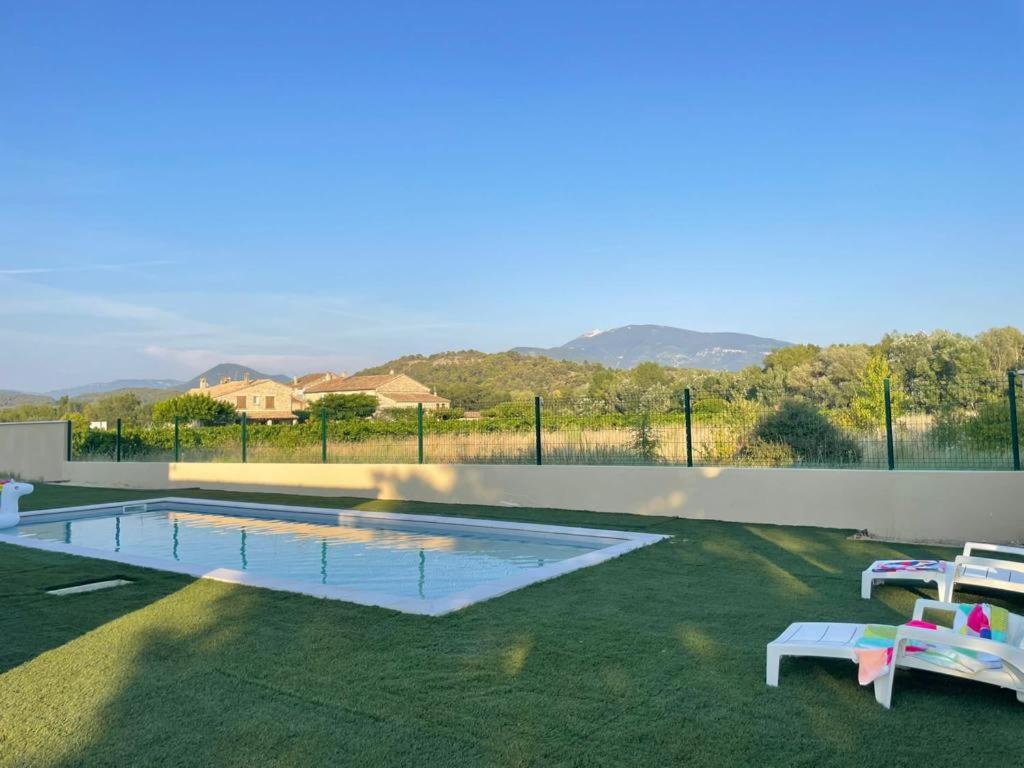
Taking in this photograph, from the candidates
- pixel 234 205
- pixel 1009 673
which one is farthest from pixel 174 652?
pixel 234 205

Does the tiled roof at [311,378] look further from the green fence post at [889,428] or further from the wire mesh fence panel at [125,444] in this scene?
the green fence post at [889,428]

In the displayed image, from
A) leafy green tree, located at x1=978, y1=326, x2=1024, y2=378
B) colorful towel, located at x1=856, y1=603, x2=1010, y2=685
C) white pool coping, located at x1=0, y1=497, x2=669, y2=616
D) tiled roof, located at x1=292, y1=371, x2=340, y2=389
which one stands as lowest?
white pool coping, located at x1=0, y1=497, x2=669, y2=616

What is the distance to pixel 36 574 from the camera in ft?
23.9

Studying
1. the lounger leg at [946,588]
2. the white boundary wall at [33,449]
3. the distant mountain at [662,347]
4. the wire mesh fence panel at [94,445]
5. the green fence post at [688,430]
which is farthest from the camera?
the distant mountain at [662,347]

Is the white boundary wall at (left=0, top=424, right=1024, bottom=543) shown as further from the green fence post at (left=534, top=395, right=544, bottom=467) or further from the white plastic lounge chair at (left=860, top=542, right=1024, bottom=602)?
the white plastic lounge chair at (left=860, top=542, right=1024, bottom=602)

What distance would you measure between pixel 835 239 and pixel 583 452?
21015mm

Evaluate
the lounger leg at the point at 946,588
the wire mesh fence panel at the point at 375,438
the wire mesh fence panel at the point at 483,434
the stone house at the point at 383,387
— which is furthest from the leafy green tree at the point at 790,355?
the lounger leg at the point at 946,588

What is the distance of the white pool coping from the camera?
589cm

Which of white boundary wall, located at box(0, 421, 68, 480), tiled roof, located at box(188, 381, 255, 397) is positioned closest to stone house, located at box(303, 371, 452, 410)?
tiled roof, located at box(188, 381, 255, 397)

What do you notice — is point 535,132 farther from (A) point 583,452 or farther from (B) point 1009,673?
(B) point 1009,673

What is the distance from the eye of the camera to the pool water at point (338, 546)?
314 inches

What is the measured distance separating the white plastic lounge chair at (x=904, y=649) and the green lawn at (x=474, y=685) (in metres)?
0.12

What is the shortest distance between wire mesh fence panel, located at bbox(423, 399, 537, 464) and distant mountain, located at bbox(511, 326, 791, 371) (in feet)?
293

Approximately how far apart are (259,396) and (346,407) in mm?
44149
